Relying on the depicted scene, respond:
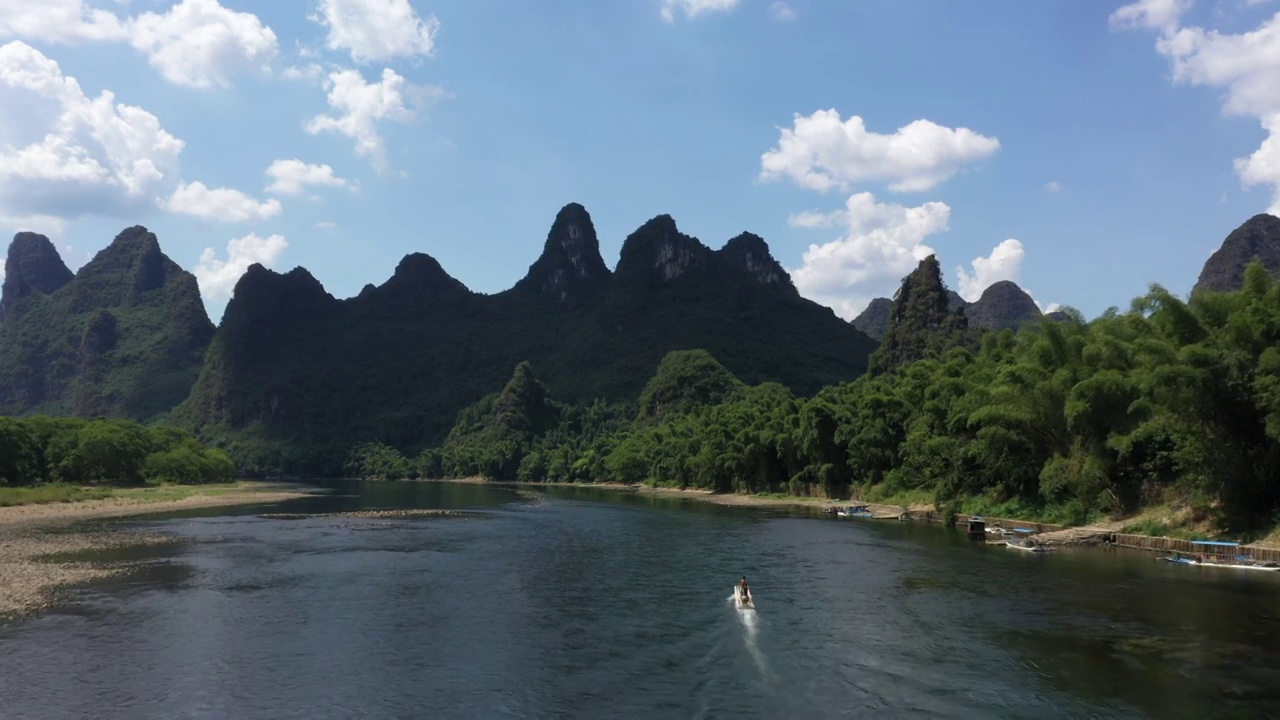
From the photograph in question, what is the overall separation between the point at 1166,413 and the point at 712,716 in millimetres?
33699

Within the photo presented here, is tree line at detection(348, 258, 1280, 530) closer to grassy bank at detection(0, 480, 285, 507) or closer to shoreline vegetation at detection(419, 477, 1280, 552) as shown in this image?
shoreline vegetation at detection(419, 477, 1280, 552)

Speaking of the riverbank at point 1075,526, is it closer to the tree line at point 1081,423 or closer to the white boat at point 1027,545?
the white boat at point 1027,545

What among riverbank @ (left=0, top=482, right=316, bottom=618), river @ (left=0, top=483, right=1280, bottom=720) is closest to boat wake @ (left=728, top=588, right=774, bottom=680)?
river @ (left=0, top=483, right=1280, bottom=720)

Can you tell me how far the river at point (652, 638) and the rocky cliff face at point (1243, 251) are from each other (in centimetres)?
12910

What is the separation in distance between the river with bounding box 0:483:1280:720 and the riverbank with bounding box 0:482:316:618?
2002 millimetres

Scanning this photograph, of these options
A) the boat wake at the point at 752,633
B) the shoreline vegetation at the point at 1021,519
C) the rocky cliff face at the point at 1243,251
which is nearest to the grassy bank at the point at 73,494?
the shoreline vegetation at the point at 1021,519

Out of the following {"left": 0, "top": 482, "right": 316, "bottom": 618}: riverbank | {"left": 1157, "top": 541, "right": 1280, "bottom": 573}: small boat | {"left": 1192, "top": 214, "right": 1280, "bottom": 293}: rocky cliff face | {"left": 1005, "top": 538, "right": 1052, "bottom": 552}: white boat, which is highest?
{"left": 1192, "top": 214, "right": 1280, "bottom": 293}: rocky cliff face

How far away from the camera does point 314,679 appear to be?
2194 centimetres

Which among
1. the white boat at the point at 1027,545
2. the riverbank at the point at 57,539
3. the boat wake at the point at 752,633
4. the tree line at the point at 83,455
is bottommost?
the riverbank at the point at 57,539

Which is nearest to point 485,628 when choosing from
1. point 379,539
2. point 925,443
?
point 379,539

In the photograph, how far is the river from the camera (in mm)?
19781

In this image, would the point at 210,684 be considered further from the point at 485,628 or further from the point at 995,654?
the point at 995,654

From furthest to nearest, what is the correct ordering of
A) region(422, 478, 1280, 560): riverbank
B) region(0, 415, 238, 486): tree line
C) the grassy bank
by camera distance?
region(0, 415, 238, 486): tree line
the grassy bank
region(422, 478, 1280, 560): riverbank

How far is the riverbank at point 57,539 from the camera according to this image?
3359 centimetres
